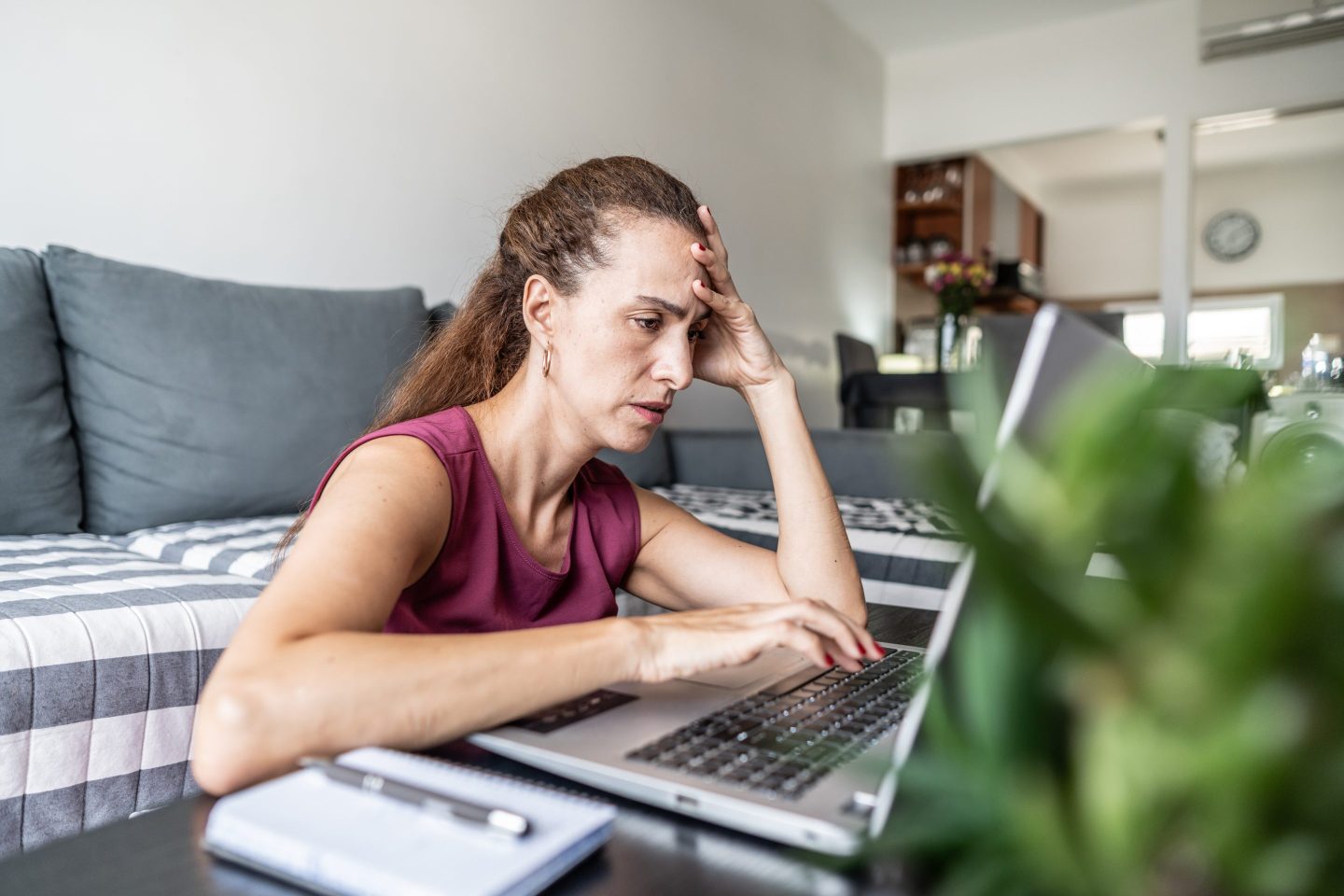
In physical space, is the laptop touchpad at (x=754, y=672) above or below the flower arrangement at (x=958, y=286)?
below

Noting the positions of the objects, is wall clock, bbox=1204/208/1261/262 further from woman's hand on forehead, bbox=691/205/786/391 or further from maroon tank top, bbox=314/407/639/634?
maroon tank top, bbox=314/407/639/634

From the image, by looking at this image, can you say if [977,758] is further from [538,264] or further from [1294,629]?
[538,264]

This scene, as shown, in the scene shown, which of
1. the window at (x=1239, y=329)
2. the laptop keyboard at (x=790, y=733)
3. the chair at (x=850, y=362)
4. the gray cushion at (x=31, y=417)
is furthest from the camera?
the chair at (x=850, y=362)

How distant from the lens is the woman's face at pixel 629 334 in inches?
44.3

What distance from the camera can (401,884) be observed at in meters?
0.43

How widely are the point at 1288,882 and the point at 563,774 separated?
0.47 metres

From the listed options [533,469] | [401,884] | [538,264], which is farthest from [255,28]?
[401,884]

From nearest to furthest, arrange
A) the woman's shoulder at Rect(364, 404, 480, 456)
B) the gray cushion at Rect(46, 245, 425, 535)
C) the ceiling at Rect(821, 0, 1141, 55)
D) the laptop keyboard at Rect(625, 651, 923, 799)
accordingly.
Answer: the laptop keyboard at Rect(625, 651, 923, 799) < the woman's shoulder at Rect(364, 404, 480, 456) < the gray cushion at Rect(46, 245, 425, 535) < the ceiling at Rect(821, 0, 1141, 55)

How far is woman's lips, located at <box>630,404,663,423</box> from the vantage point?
1.15m

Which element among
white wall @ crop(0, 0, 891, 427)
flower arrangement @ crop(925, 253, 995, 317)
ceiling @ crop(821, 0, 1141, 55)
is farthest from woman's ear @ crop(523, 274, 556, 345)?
ceiling @ crop(821, 0, 1141, 55)

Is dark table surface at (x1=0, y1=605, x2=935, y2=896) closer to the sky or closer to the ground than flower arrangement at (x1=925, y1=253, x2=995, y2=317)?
closer to the ground

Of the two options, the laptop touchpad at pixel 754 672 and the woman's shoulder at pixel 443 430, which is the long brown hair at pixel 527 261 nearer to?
the woman's shoulder at pixel 443 430

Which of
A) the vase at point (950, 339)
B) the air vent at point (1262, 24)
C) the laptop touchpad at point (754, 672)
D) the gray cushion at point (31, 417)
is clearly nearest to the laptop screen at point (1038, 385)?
the laptop touchpad at point (754, 672)

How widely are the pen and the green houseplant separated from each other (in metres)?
0.26
